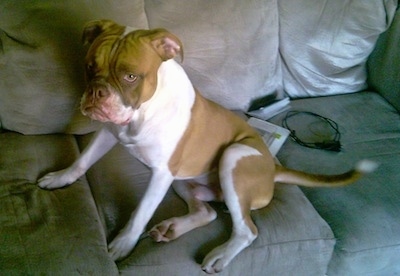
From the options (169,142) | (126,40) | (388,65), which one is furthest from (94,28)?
(388,65)

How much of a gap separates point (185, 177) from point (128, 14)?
2.10 ft

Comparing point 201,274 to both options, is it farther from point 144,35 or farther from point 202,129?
point 144,35

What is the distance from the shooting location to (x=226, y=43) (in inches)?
73.2

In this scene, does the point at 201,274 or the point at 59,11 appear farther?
the point at 59,11

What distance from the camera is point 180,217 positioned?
1358 millimetres

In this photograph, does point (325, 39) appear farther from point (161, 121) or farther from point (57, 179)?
point (57, 179)

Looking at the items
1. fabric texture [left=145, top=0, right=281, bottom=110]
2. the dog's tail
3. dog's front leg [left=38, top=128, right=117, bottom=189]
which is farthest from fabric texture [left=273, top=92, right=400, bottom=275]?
dog's front leg [left=38, top=128, right=117, bottom=189]

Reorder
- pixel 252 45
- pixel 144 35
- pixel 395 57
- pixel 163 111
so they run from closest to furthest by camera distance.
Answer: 1. pixel 144 35
2. pixel 163 111
3. pixel 252 45
4. pixel 395 57

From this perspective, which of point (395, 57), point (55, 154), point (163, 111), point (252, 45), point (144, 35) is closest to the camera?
point (144, 35)

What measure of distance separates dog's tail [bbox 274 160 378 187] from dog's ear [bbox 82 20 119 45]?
743mm

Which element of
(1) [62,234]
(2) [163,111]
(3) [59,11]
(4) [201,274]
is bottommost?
(4) [201,274]

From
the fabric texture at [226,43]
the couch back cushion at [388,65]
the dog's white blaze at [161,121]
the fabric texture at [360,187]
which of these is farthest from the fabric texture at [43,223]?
the couch back cushion at [388,65]

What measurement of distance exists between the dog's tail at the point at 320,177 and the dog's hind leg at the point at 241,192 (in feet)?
0.22

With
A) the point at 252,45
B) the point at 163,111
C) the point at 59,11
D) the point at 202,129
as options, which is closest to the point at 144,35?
the point at 163,111
